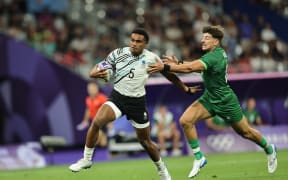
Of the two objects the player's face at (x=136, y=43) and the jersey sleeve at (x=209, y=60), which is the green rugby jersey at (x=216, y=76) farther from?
the player's face at (x=136, y=43)

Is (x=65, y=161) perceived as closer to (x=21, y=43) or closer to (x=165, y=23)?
(x=21, y=43)

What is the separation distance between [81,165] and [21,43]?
1156 centimetres

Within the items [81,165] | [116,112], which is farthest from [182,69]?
[81,165]

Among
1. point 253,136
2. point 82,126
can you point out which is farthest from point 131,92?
point 82,126

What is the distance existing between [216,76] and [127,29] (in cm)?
1382

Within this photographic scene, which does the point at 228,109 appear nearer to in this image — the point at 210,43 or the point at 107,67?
the point at 210,43

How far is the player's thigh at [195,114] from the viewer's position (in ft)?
41.5

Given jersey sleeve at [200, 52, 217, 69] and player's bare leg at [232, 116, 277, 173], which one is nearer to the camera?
jersey sleeve at [200, 52, 217, 69]

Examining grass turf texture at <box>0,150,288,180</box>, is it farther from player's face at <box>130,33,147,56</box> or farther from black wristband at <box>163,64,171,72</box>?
player's face at <box>130,33,147,56</box>

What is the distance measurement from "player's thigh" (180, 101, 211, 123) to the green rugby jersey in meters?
0.23

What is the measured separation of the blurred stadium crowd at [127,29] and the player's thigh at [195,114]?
1024 cm

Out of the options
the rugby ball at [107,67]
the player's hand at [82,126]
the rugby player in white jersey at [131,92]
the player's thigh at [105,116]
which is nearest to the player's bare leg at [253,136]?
the rugby player in white jersey at [131,92]

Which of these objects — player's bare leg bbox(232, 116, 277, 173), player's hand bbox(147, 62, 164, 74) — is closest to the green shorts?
player's bare leg bbox(232, 116, 277, 173)

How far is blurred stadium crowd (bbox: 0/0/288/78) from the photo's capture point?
24.2 metres
